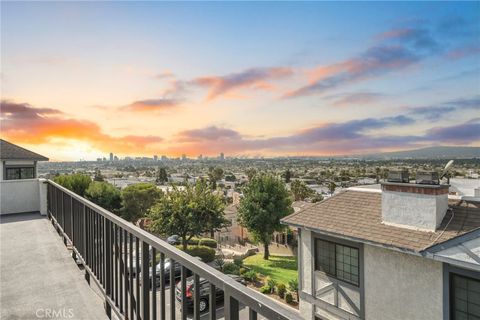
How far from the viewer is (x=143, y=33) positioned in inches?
306

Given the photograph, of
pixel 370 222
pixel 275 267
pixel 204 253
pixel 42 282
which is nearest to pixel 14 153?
pixel 204 253

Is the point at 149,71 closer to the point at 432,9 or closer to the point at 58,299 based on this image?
the point at 58,299

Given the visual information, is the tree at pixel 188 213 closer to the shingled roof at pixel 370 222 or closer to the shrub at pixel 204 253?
the shrub at pixel 204 253

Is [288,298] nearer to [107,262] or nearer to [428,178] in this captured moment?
[428,178]

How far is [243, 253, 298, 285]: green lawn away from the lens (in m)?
A: 18.8

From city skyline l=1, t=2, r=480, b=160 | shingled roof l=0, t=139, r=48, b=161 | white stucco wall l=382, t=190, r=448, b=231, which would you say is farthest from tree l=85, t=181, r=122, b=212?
white stucco wall l=382, t=190, r=448, b=231

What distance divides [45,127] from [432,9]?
2915cm

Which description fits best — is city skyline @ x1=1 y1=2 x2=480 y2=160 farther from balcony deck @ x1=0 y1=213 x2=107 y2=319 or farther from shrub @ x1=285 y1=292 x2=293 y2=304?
shrub @ x1=285 y1=292 x2=293 y2=304

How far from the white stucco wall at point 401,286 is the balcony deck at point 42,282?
6268 mm

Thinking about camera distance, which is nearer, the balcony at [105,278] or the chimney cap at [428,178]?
the balcony at [105,278]

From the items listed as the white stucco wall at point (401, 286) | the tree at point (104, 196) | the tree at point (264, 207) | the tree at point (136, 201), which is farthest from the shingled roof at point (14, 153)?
the white stucco wall at point (401, 286)

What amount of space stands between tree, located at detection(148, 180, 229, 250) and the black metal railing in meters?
19.4

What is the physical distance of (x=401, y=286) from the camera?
658 cm

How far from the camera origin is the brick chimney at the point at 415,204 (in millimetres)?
6586
